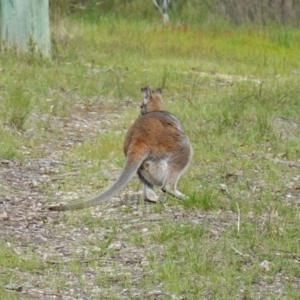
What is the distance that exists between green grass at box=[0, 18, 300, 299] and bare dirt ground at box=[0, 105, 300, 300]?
2 centimetres

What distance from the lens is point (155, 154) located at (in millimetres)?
7109

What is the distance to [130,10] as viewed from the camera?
74.4ft

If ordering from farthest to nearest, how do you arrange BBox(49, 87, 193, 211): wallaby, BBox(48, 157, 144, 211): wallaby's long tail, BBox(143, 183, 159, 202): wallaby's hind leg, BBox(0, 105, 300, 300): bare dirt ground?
BBox(143, 183, 159, 202): wallaby's hind leg, BBox(49, 87, 193, 211): wallaby, BBox(48, 157, 144, 211): wallaby's long tail, BBox(0, 105, 300, 300): bare dirt ground

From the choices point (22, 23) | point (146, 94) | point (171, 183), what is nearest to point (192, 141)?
point (146, 94)

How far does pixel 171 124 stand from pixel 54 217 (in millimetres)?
1052

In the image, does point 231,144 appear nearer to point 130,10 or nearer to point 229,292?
point 229,292

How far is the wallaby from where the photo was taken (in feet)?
22.9

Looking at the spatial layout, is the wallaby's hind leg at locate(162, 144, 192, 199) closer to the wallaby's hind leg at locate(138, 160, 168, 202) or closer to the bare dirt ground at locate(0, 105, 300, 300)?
the wallaby's hind leg at locate(138, 160, 168, 202)

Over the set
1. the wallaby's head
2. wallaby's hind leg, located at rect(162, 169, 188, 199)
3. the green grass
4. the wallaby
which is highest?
the wallaby's head

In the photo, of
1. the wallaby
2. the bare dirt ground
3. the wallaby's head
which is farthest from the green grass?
the wallaby's head

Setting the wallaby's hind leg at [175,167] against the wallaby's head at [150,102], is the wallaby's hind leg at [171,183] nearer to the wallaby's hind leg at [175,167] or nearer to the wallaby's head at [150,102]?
the wallaby's hind leg at [175,167]

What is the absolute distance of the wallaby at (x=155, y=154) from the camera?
6.99 m

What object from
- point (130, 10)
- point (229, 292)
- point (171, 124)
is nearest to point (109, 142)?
point (171, 124)

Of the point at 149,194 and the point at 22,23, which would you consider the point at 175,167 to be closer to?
the point at 149,194
